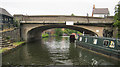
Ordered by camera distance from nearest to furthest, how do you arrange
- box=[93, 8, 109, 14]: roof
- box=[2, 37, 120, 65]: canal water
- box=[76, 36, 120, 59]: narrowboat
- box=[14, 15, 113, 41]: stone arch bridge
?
box=[2, 37, 120, 65]: canal water
box=[76, 36, 120, 59]: narrowboat
box=[14, 15, 113, 41]: stone arch bridge
box=[93, 8, 109, 14]: roof

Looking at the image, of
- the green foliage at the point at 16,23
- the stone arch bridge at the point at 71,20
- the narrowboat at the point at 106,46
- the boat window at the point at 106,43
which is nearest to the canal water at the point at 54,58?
the narrowboat at the point at 106,46

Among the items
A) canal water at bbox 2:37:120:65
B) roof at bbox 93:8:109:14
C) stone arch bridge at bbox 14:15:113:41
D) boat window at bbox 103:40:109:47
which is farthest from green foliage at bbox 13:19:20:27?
roof at bbox 93:8:109:14

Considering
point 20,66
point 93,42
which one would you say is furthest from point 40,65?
point 93,42

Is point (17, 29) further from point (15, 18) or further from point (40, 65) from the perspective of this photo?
point (40, 65)

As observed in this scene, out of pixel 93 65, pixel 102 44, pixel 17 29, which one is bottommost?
pixel 93 65

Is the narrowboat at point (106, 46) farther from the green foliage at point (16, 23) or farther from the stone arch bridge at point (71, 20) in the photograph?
the green foliage at point (16, 23)

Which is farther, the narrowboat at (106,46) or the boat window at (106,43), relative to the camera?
the boat window at (106,43)

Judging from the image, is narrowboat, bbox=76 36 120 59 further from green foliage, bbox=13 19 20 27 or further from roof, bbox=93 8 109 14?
roof, bbox=93 8 109 14

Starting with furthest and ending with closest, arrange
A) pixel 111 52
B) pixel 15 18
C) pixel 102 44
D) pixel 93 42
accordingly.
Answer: pixel 15 18 → pixel 93 42 → pixel 102 44 → pixel 111 52

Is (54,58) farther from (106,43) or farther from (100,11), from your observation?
(100,11)

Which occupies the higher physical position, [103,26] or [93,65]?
[103,26]

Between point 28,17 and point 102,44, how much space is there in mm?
13835

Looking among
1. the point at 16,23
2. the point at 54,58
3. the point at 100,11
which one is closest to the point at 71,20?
the point at 16,23

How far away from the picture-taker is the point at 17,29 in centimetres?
1831
